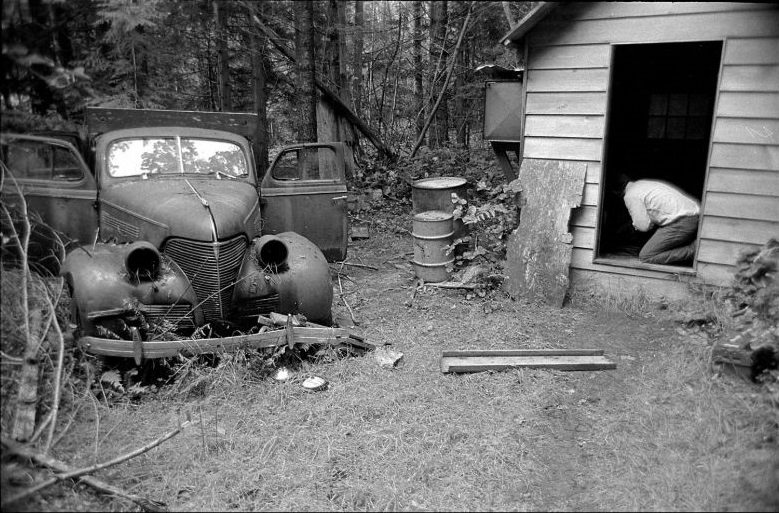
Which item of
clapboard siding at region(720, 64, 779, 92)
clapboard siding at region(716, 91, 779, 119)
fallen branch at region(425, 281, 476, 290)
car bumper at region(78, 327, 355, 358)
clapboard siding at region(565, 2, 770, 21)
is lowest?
fallen branch at region(425, 281, 476, 290)

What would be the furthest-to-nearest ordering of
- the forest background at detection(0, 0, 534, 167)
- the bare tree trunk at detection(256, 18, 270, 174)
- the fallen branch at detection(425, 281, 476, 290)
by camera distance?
the bare tree trunk at detection(256, 18, 270, 174) → the fallen branch at detection(425, 281, 476, 290) → the forest background at detection(0, 0, 534, 167)

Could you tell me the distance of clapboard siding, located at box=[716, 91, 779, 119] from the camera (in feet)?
16.7

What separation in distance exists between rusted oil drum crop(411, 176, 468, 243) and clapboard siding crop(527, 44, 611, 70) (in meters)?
1.55

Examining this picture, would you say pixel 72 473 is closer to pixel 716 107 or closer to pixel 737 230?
pixel 737 230

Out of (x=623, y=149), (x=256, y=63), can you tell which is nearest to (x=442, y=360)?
(x=256, y=63)

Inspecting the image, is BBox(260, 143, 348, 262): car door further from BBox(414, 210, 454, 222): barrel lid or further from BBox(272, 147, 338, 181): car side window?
BBox(272, 147, 338, 181): car side window

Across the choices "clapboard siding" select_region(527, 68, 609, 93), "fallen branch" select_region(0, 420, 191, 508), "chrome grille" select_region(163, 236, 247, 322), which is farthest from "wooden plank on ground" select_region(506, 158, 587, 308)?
"fallen branch" select_region(0, 420, 191, 508)

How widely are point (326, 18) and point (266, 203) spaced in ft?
8.09

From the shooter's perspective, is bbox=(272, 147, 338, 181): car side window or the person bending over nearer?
the person bending over

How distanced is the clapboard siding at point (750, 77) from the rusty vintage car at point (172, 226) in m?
3.62

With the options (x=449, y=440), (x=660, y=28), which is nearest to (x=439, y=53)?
(x=660, y=28)

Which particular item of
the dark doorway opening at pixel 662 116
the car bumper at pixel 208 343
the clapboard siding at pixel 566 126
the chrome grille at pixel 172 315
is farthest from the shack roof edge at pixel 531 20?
the chrome grille at pixel 172 315

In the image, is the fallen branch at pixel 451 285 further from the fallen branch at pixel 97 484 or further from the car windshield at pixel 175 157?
the fallen branch at pixel 97 484

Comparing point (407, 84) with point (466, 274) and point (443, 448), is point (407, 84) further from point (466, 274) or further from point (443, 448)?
point (443, 448)
